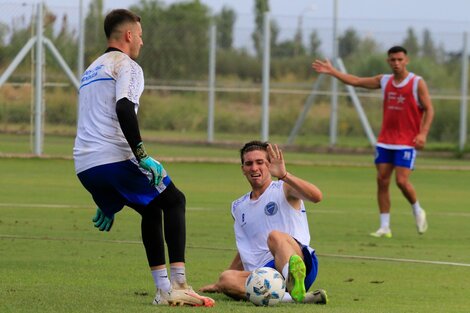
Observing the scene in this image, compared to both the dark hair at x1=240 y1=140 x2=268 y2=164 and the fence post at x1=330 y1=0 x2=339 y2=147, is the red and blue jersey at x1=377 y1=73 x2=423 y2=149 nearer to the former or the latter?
the dark hair at x1=240 y1=140 x2=268 y2=164

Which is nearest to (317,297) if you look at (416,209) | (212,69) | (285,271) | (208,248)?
(285,271)

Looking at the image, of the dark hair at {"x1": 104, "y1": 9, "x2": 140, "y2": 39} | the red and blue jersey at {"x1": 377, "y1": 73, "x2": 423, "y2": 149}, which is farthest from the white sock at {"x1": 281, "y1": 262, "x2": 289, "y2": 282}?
the red and blue jersey at {"x1": 377, "y1": 73, "x2": 423, "y2": 149}

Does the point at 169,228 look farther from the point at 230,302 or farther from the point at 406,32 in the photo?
the point at 406,32

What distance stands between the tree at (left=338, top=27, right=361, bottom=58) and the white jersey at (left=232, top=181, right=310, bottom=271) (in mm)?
26019

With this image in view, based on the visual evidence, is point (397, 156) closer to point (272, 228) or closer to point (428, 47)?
point (272, 228)

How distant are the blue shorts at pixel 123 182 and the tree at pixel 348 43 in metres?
27.0

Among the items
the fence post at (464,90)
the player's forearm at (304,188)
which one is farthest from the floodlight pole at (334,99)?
the player's forearm at (304,188)

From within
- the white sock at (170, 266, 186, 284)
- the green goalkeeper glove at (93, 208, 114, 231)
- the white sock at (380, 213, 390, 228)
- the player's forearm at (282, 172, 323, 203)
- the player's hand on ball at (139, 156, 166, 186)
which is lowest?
the white sock at (380, 213, 390, 228)

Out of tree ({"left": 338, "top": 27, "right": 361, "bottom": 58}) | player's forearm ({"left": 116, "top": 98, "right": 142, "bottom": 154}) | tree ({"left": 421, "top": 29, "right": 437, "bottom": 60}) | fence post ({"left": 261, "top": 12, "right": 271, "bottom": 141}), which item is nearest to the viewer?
player's forearm ({"left": 116, "top": 98, "right": 142, "bottom": 154})

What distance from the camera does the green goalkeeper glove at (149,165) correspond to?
8484 mm

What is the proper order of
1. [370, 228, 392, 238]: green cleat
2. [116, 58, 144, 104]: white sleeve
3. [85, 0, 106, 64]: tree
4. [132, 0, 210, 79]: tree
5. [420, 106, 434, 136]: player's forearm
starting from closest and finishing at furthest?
[116, 58, 144, 104]: white sleeve
[370, 228, 392, 238]: green cleat
[420, 106, 434, 136]: player's forearm
[85, 0, 106, 64]: tree
[132, 0, 210, 79]: tree

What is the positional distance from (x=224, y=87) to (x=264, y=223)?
2486 cm

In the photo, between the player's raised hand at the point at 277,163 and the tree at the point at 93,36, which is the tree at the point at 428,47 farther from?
the player's raised hand at the point at 277,163

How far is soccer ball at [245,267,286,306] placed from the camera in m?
8.94
